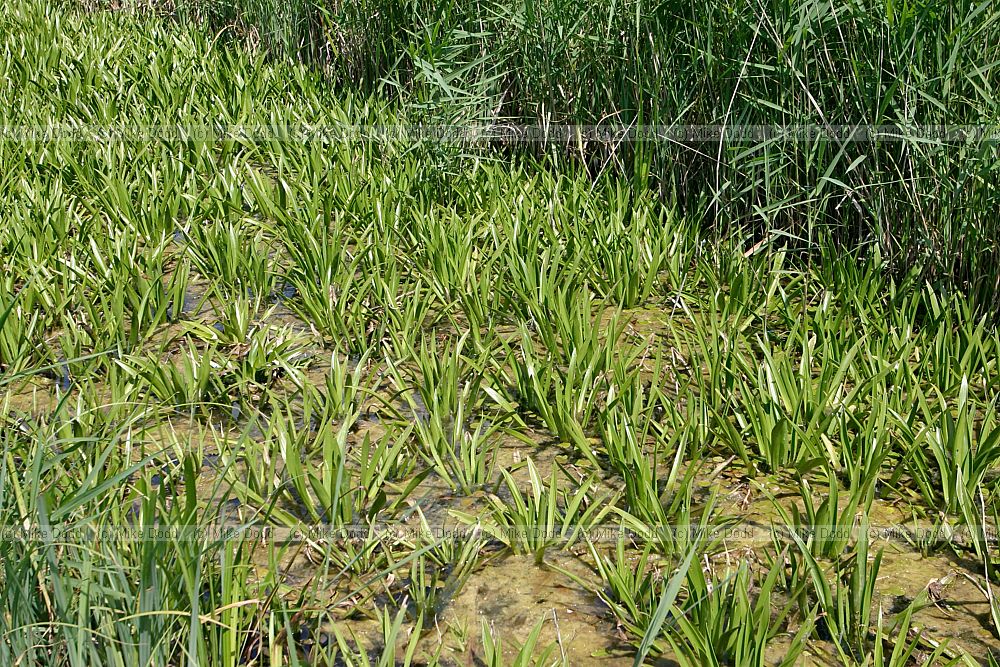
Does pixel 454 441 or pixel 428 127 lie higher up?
pixel 428 127

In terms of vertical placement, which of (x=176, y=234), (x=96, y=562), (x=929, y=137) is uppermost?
(x=929, y=137)

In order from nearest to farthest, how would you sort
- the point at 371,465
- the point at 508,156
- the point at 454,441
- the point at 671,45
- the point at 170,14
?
the point at 371,465 → the point at 454,441 → the point at 671,45 → the point at 508,156 → the point at 170,14

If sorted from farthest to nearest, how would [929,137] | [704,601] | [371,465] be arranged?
[929,137]
[371,465]
[704,601]

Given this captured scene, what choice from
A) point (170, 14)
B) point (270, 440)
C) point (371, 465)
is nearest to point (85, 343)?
point (270, 440)

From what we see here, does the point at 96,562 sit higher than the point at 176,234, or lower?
higher

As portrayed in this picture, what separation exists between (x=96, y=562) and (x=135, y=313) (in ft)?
3.75

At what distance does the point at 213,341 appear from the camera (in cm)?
254

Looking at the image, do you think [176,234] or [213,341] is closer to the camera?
[213,341]

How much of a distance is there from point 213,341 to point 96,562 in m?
1.13

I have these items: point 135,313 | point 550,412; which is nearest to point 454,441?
point 550,412

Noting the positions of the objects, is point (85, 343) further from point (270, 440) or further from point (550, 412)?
point (550, 412)

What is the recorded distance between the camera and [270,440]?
1947mm

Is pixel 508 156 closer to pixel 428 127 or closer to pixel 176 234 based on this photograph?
pixel 428 127

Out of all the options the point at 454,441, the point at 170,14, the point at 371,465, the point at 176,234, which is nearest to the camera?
the point at 371,465
